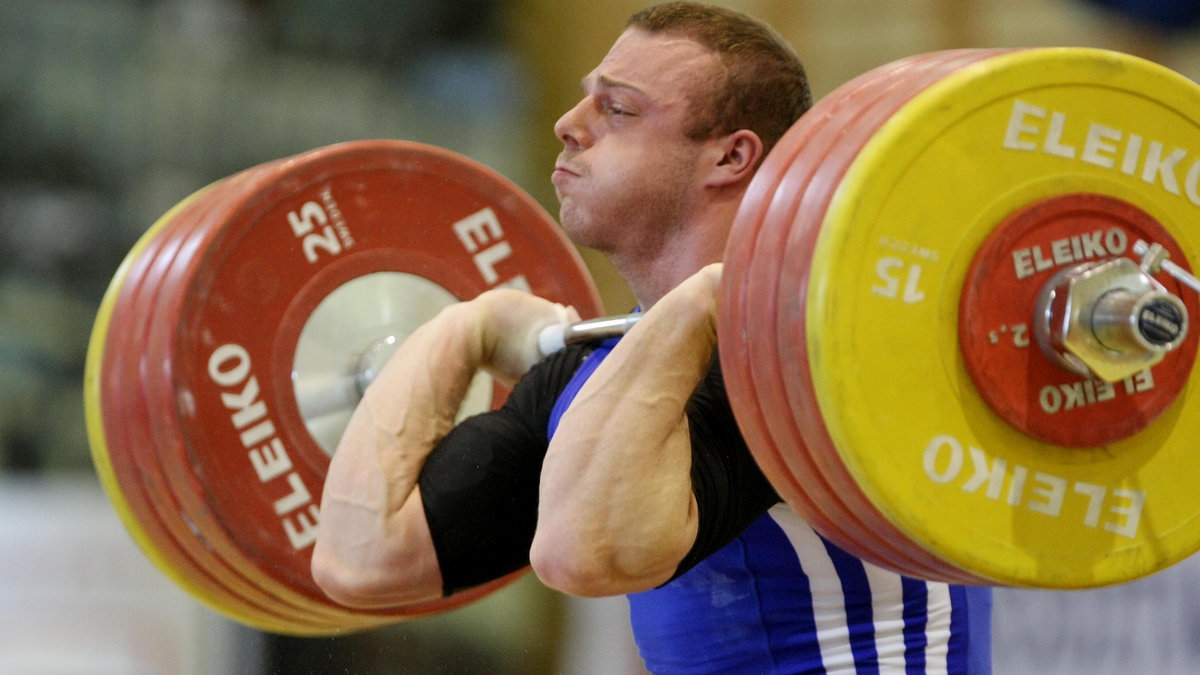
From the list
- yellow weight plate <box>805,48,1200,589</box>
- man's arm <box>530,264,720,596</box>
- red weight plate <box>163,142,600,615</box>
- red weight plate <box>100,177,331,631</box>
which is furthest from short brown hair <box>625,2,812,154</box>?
red weight plate <box>100,177,331,631</box>

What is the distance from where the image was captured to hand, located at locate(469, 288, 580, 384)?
1947 millimetres

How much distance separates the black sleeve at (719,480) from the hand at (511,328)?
42 cm

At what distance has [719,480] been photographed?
149 centimetres

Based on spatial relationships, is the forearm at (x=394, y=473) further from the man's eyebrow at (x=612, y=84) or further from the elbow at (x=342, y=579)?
the man's eyebrow at (x=612, y=84)

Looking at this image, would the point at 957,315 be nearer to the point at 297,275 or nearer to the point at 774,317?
the point at 774,317

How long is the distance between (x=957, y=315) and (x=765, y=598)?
50 cm

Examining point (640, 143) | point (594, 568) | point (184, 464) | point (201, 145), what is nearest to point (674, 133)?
point (640, 143)

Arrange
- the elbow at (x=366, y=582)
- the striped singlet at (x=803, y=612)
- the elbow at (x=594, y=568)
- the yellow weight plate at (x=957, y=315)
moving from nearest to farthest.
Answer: the yellow weight plate at (x=957, y=315) < the elbow at (x=594, y=568) < the striped singlet at (x=803, y=612) < the elbow at (x=366, y=582)

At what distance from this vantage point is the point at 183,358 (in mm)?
1967

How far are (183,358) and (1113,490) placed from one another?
125cm

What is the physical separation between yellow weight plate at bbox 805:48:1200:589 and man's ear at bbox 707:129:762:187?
0.58 metres

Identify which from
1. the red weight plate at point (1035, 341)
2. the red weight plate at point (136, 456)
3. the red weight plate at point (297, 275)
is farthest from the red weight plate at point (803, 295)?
the red weight plate at point (136, 456)

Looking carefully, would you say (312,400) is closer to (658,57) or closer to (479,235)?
(479,235)

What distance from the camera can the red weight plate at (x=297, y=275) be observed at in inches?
77.7
